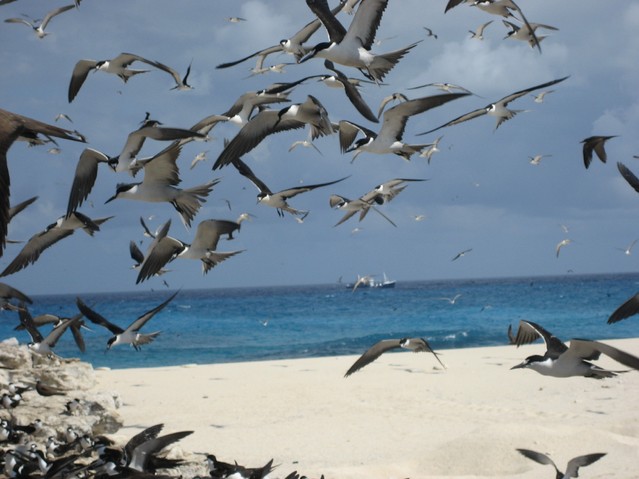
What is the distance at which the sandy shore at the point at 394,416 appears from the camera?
1062 cm

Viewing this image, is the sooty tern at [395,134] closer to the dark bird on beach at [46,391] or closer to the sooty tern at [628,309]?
the sooty tern at [628,309]

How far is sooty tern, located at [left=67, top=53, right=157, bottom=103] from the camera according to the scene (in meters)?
9.62

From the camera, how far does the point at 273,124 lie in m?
7.79

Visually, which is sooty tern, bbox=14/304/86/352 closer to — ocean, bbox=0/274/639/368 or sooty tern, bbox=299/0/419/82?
sooty tern, bbox=299/0/419/82

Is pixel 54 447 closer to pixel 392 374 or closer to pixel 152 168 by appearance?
pixel 152 168

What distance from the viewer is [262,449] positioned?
1210 cm

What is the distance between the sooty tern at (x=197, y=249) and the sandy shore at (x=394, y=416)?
3195 millimetres

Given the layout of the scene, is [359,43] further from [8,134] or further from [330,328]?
[330,328]

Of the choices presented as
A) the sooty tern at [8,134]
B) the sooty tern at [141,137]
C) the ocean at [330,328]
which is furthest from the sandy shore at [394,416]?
the ocean at [330,328]

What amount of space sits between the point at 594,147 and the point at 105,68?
556 cm

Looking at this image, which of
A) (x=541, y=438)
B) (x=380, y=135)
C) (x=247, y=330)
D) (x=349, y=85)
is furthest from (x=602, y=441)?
(x=247, y=330)

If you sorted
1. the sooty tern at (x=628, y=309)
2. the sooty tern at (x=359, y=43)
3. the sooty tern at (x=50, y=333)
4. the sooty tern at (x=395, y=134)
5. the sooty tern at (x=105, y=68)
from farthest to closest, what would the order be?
the sooty tern at (x=105, y=68) → the sooty tern at (x=50, y=333) → the sooty tern at (x=395, y=134) → the sooty tern at (x=359, y=43) → the sooty tern at (x=628, y=309)

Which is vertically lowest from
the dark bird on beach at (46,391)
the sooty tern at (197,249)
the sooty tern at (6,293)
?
the dark bird on beach at (46,391)

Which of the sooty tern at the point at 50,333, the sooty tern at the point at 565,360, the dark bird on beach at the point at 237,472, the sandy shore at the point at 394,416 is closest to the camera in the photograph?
the sooty tern at the point at 565,360
